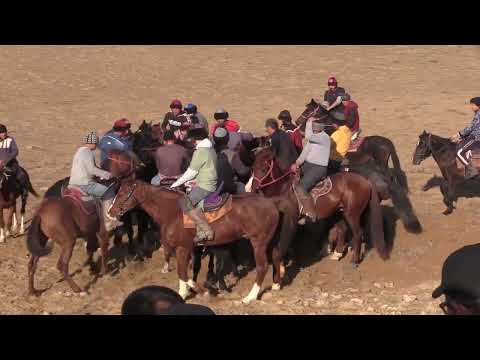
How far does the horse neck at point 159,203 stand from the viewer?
1435 centimetres

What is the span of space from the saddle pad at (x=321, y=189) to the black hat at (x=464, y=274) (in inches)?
378

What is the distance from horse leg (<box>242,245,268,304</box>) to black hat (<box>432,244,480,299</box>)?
8603 mm

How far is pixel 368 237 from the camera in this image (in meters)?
16.8

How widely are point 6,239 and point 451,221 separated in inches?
367

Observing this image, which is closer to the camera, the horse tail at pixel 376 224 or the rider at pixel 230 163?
the rider at pixel 230 163

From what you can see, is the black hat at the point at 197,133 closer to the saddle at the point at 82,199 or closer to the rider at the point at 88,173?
the rider at the point at 88,173

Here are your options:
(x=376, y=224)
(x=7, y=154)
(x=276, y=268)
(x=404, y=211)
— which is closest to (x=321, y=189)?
(x=376, y=224)

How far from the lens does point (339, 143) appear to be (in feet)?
56.7

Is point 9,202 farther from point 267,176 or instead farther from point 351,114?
point 351,114

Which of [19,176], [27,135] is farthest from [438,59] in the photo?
[19,176]

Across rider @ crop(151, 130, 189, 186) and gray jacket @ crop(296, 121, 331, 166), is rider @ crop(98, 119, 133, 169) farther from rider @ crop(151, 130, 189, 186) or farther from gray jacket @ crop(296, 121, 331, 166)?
gray jacket @ crop(296, 121, 331, 166)

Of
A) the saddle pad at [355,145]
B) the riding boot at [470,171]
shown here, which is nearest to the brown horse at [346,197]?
the riding boot at [470,171]

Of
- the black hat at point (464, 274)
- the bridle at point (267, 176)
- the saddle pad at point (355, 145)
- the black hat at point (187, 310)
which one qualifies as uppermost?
the black hat at point (464, 274)

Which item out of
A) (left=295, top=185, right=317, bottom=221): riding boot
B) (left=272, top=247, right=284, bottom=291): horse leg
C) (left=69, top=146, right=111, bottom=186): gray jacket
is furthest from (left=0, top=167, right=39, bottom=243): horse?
(left=295, top=185, right=317, bottom=221): riding boot
